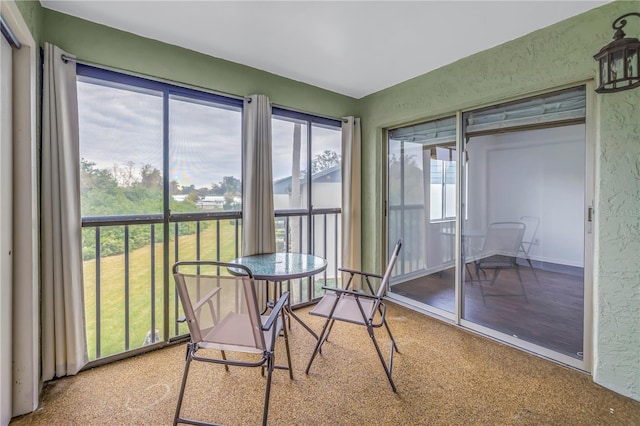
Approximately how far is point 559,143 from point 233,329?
2.76 metres

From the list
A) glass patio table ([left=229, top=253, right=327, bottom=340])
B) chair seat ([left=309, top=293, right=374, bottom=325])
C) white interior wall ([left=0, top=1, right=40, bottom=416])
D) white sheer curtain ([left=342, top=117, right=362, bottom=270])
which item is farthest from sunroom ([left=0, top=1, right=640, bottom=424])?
chair seat ([left=309, top=293, right=374, bottom=325])

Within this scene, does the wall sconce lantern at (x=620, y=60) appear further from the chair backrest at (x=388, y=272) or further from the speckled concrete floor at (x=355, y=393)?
the speckled concrete floor at (x=355, y=393)

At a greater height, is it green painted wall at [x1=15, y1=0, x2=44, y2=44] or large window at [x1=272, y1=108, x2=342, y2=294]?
green painted wall at [x1=15, y1=0, x2=44, y2=44]

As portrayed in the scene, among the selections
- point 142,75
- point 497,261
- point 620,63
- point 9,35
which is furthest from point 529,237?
point 9,35

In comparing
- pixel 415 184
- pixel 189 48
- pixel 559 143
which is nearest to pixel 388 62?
pixel 415 184

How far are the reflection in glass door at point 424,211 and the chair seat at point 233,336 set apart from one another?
6.60 ft

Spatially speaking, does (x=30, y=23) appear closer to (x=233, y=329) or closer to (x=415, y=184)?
(x=233, y=329)

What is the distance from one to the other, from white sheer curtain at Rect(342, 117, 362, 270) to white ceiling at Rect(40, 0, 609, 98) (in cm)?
89

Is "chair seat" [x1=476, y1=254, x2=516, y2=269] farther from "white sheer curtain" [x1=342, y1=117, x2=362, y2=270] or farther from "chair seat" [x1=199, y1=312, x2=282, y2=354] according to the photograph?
"chair seat" [x1=199, y1=312, x2=282, y2=354]

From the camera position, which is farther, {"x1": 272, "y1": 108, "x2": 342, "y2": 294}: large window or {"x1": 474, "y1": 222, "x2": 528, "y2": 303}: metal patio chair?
{"x1": 272, "y1": 108, "x2": 342, "y2": 294}: large window

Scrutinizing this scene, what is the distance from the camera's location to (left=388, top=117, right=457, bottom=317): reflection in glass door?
9.70 ft

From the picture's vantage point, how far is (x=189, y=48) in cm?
243

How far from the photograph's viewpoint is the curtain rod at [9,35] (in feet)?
4.68

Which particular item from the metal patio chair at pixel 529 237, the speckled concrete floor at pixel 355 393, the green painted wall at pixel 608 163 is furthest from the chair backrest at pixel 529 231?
the speckled concrete floor at pixel 355 393
